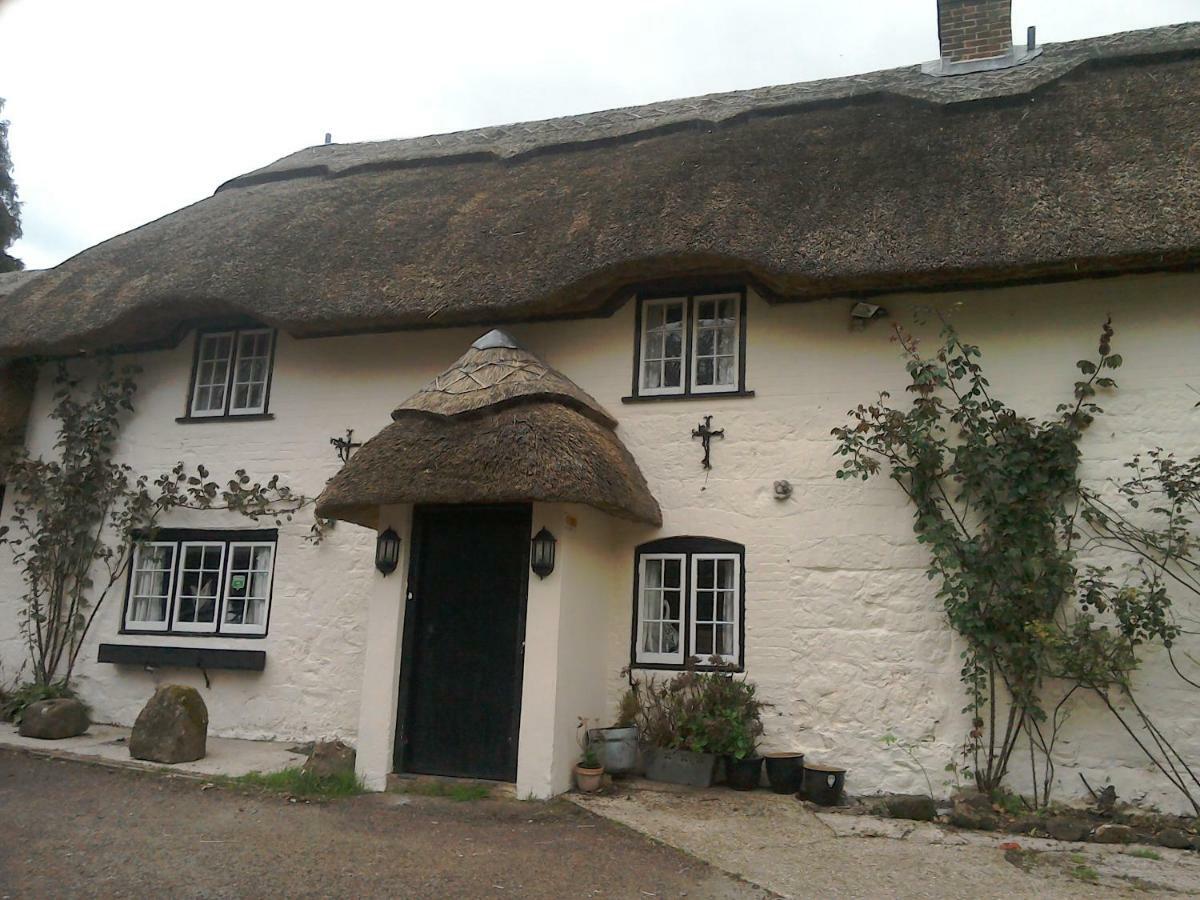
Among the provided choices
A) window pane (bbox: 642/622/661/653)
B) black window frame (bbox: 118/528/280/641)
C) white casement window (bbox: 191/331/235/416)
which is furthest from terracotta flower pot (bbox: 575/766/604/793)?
white casement window (bbox: 191/331/235/416)

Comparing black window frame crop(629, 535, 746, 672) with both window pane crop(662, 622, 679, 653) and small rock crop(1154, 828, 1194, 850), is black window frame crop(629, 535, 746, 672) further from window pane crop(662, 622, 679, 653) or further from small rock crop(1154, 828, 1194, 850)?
small rock crop(1154, 828, 1194, 850)

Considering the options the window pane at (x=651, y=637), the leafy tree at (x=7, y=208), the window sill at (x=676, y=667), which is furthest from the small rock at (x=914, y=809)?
the leafy tree at (x=7, y=208)

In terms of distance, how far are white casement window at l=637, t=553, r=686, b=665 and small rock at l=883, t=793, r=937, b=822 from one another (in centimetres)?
189

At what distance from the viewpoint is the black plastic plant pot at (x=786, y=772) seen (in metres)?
6.75

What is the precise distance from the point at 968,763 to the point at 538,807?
3.09m

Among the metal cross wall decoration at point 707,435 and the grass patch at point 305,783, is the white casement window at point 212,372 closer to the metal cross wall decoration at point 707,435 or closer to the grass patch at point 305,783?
the grass patch at point 305,783

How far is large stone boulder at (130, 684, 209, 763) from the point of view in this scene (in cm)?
714

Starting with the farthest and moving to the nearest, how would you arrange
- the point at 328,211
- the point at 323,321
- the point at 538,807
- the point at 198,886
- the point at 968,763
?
the point at 328,211 → the point at 323,321 → the point at 968,763 → the point at 538,807 → the point at 198,886

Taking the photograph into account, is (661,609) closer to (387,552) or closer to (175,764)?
(387,552)

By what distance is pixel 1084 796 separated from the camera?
6.33m

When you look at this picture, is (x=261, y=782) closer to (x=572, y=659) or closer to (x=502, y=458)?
(x=572, y=659)

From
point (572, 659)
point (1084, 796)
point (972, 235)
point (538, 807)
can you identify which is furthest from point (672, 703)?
point (972, 235)

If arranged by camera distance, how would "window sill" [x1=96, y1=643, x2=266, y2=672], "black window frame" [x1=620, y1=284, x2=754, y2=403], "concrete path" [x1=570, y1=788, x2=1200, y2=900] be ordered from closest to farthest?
"concrete path" [x1=570, y1=788, x2=1200, y2=900] → "black window frame" [x1=620, y1=284, x2=754, y2=403] → "window sill" [x1=96, y1=643, x2=266, y2=672]

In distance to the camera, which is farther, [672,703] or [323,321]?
[323,321]
